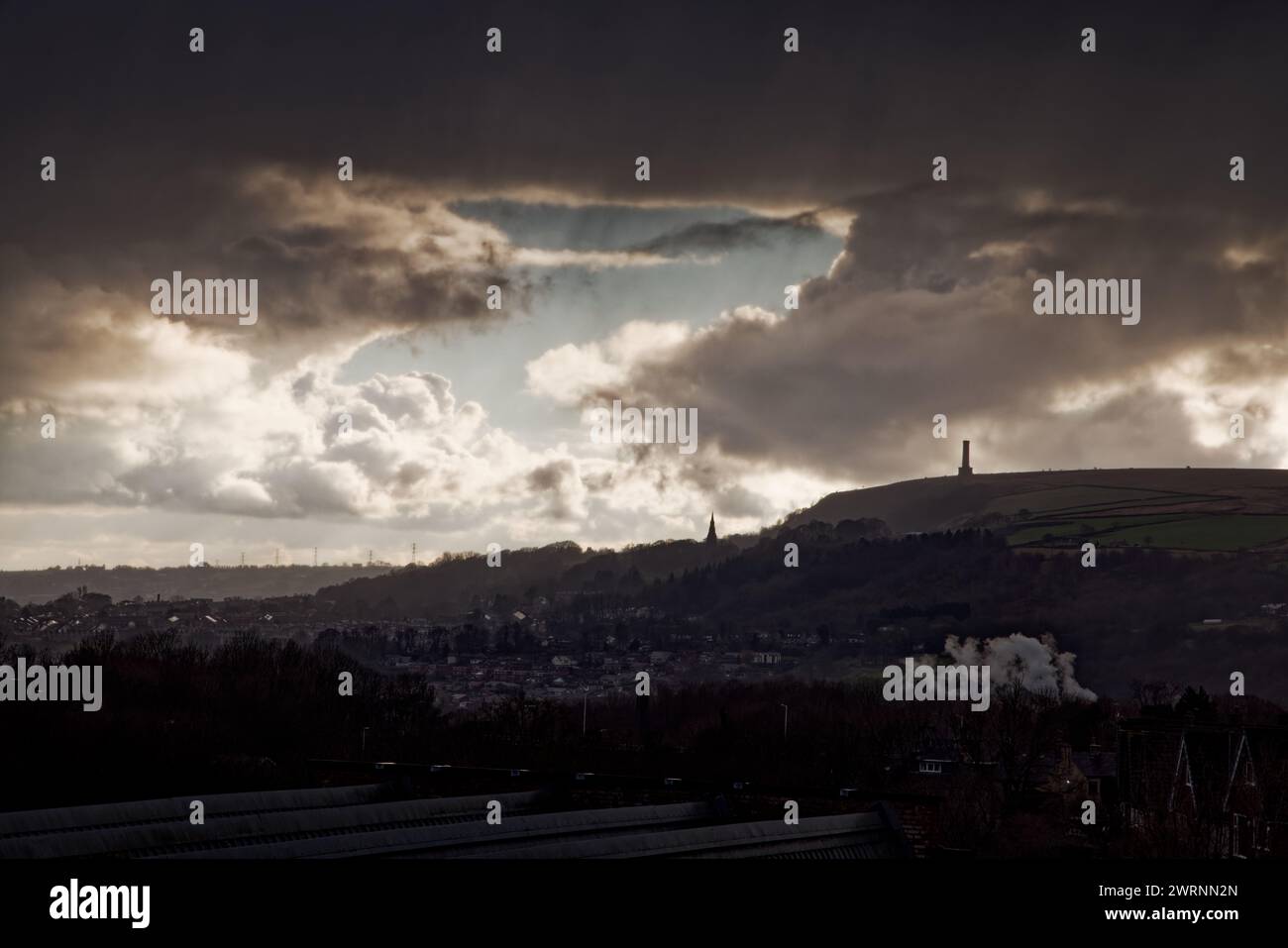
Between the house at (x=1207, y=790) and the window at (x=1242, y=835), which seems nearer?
the house at (x=1207, y=790)

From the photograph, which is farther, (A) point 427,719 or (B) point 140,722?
(A) point 427,719

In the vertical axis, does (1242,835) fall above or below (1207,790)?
below

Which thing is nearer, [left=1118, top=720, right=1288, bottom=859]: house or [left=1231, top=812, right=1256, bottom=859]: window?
[left=1118, top=720, right=1288, bottom=859]: house

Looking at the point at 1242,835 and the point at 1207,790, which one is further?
the point at 1207,790
